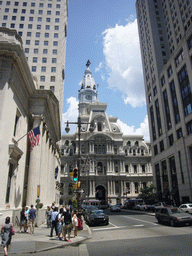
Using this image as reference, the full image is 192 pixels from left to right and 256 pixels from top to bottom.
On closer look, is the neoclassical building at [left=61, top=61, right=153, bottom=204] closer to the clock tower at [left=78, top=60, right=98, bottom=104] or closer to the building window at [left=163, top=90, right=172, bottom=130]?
the building window at [left=163, top=90, right=172, bottom=130]

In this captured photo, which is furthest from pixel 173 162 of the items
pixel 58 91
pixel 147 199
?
pixel 58 91

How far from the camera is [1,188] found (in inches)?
613

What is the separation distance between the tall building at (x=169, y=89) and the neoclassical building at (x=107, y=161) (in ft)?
70.1

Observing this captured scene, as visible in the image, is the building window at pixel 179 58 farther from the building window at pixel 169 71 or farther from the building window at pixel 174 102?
the building window at pixel 174 102

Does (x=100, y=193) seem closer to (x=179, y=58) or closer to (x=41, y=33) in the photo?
(x=179, y=58)

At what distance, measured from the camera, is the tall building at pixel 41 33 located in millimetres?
44188

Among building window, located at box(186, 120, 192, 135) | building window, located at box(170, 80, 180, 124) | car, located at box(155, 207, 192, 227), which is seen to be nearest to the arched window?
building window, located at box(170, 80, 180, 124)

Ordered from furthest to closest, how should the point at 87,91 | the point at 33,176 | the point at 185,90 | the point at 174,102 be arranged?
1. the point at 87,91
2. the point at 174,102
3. the point at 185,90
4. the point at 33,176

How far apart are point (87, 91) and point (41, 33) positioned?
239 feet

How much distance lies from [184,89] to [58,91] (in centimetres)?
2654

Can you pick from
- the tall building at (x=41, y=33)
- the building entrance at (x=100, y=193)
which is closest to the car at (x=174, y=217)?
the tall building at (x=41, y=33)

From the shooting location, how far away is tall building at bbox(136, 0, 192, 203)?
40406mm

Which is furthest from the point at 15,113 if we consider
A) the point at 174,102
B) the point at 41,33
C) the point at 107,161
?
the point at 107,161

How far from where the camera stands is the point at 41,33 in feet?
155
